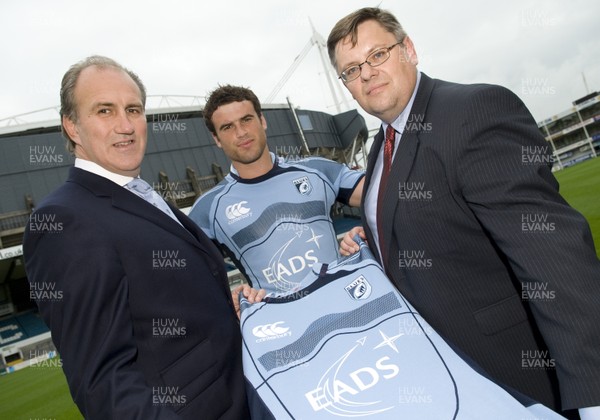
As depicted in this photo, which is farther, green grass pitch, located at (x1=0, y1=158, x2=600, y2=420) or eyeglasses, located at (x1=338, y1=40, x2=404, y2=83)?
green grass pitch, located at (x1=0, y1=158, x2=600, y2=420)

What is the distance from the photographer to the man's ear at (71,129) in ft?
7.00

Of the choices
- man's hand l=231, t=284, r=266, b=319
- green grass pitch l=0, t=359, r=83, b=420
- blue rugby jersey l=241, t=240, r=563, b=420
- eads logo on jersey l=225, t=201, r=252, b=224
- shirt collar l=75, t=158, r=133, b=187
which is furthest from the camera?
green grass pitch l=0, t=359, r=83, b=420

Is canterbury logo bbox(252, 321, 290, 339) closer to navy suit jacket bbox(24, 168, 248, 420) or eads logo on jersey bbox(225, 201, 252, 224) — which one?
navy suit jacket bbox(24, 168, 248, 420)

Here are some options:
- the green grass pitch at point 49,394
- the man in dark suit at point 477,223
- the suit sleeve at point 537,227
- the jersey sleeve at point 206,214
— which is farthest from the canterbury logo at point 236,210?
the green grass pitch at point 49,394

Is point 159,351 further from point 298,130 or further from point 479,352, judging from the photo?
point 298,130

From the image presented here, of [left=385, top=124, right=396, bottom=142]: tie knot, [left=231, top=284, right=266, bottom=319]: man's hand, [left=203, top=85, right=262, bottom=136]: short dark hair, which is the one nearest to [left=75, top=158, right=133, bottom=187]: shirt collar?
[left=231, top=284, right=266, bottom=319]: man's hand

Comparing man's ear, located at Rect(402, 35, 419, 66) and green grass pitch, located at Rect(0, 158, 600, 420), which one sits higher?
man's ear, located at Rect(402, 35, 419, 66)

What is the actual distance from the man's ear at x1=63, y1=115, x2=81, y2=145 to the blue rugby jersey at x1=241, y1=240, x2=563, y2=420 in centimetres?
133

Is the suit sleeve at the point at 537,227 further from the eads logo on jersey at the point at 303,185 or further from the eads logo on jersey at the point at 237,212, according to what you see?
the eads logo on jersey at the point at 237,212

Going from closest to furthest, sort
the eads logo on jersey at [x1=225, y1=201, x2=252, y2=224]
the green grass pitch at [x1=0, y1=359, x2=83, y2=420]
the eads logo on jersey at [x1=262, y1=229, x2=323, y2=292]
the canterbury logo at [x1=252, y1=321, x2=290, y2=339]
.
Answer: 1. the canterbury logo at [x1=252, y1=321, x2=290, y2=339]
2. the eads logo on jersey at [x1=262, y1=229, x2=323, y2=292]
3. the eads logo on jersey at [x1=225, y1=201, x2=252, y2=224]
4. the green grass pitch at [x1=0, y1=359, x2=83, y2=420]

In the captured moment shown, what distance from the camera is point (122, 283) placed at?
169 cm

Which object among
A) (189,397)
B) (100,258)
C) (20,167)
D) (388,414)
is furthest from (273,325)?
(20,167)

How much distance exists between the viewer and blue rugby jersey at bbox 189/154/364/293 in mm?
3648

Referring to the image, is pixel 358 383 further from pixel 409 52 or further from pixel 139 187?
pixel 409 52
